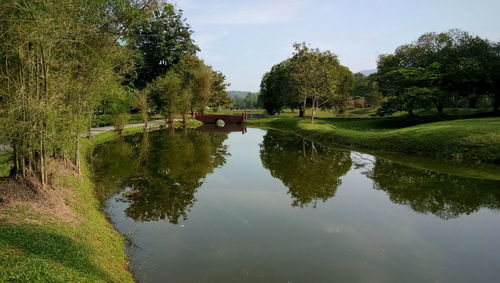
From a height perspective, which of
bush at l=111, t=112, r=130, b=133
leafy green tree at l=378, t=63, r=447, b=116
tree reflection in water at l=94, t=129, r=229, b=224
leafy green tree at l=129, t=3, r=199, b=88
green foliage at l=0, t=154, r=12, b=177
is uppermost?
leafy green tree at l=129, t=3, r=199, b=88

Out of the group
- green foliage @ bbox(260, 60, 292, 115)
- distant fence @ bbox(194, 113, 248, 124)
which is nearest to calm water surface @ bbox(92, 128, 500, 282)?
green foliage @ bbox(260, 60, 292, 115)

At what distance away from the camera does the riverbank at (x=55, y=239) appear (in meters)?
6.91

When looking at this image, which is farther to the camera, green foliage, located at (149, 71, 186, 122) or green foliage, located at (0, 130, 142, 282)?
green foliage, located at (149, 71, 186, 122)

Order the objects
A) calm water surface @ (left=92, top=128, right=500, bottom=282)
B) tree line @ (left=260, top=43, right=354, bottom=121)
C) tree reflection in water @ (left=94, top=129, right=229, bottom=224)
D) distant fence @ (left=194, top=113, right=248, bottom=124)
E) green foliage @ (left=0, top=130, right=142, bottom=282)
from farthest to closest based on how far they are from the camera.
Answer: distant fence @ (left=194, top=113, right=248, bottom=124)
tree line @ (left=260, top=43, right=354, bottom=121)
tree reflection in water @ (left=94, top=129, right=229, bottom=224)
calm water surface @ (left=92, top=128, right=500, bottom=282)
green foliage @ (left=0, top=130, right=142, bottom=282)

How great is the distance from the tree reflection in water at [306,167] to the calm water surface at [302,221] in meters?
0.13

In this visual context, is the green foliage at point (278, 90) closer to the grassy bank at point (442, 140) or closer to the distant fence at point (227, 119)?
the distant fence at point (227, 119)

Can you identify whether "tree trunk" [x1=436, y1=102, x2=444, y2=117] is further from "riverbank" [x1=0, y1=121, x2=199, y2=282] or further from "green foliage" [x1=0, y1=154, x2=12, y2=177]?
"green foliage" [x1=0, y1=154, x2=12, y2=177]

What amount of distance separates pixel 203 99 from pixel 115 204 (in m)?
56.5

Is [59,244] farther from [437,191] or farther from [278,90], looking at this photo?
[278,90]

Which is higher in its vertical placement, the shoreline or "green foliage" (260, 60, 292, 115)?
"green foliage" (260, 60, 292, 115)

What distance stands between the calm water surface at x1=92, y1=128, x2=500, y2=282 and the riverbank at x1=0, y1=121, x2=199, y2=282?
1.05 meters

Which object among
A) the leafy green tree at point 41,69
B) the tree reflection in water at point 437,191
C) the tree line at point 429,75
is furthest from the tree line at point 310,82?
the leafy green tree at point 41,69

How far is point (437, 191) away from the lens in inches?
688

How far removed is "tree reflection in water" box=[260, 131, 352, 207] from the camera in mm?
17684
